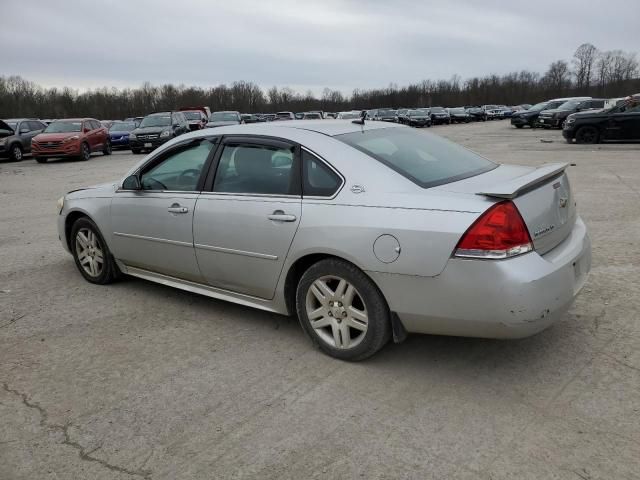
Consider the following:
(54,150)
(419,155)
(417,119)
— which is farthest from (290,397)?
(417,119)

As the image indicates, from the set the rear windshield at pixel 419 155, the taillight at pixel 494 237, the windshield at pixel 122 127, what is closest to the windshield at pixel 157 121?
the windshield at pixel 122 127

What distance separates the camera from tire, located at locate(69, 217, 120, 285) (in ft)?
17.3

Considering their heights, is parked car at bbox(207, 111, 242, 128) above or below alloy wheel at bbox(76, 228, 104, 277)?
above

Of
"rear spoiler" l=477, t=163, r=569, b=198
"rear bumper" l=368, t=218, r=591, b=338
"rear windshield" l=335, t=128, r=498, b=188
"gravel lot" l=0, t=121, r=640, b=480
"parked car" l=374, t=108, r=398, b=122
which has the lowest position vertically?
"gravel lot" l=0, t=121, r=640, b=480

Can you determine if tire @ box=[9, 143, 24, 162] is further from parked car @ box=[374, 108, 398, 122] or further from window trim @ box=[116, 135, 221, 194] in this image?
parked car @ box=[374, 108, 398, 122]

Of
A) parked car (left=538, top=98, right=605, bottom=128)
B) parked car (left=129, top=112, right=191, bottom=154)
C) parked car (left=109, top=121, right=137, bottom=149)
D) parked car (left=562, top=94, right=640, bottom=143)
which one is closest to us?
parked car (left=562, top=94, right=640, bottom=143)

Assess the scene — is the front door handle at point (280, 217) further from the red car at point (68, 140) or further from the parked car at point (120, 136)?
the parked car at point (120, 136)

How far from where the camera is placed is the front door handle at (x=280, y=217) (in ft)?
12.0

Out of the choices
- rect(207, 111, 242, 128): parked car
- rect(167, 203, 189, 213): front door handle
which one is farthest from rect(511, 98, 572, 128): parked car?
rect(167, 203, 189, 213): front door handle

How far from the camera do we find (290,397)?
3236mm

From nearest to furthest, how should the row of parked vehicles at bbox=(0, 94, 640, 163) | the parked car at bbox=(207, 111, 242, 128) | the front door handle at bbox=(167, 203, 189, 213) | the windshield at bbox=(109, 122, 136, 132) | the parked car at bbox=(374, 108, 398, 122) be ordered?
the front door handle at bbox=(167, 203, 189, 213), the row of parked vehicles at bbox=(0, 94, 640, 163), the parked car at bbox=(207, 111, 242, 128), the windshield at bbox=(109, 122, 136, 132), the parked car at bbox=(374, 108, 398, 122)

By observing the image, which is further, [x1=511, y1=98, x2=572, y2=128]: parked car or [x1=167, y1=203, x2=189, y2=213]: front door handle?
[x1=511, y1=98, x2=572, y2=128]: parked car

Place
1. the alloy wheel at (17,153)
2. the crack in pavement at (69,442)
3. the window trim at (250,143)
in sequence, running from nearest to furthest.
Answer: the crack in pavement at (69,442) < the window trim at (250,143) < the alloy wheel at (17,153)

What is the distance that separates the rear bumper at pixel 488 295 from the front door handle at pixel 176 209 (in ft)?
5.81
